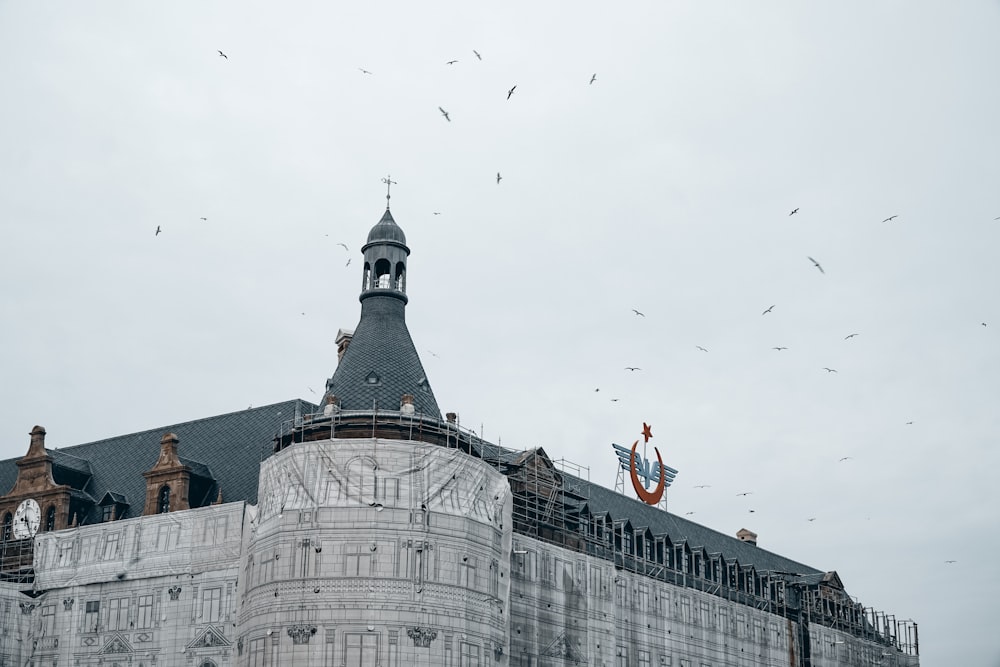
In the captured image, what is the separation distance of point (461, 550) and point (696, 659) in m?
39.9

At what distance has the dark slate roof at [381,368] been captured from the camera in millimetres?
90000

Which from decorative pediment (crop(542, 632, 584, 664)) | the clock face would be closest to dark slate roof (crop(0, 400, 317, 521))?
the clock face

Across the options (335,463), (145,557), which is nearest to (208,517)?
(145,557)

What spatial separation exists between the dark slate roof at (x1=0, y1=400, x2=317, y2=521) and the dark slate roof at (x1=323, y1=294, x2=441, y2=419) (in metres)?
7.60

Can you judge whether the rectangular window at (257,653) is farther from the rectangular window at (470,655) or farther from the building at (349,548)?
the rectangular window at (470,655)

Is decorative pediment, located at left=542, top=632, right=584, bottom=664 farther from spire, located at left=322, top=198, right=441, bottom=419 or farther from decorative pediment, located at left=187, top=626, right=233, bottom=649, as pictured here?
decorative pediment, located at left=187, top=626, right=233, bottom=649

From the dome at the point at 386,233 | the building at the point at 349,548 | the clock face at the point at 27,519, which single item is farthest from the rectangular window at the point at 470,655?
the clock face at the point at 27,519

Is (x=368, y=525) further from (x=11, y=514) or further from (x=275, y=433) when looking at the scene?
(x=11, y=514)

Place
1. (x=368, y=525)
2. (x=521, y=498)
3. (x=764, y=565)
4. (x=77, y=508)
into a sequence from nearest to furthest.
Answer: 1. (x=368, y=525)
2. (x=521, y=498)
3. (x=77, y=508)
4. (x=764, y=565)

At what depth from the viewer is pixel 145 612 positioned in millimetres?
95438

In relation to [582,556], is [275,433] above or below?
above

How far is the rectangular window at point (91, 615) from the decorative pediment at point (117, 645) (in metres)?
1.93

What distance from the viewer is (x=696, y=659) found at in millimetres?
117250

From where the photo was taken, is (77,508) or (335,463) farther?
(77,508)
